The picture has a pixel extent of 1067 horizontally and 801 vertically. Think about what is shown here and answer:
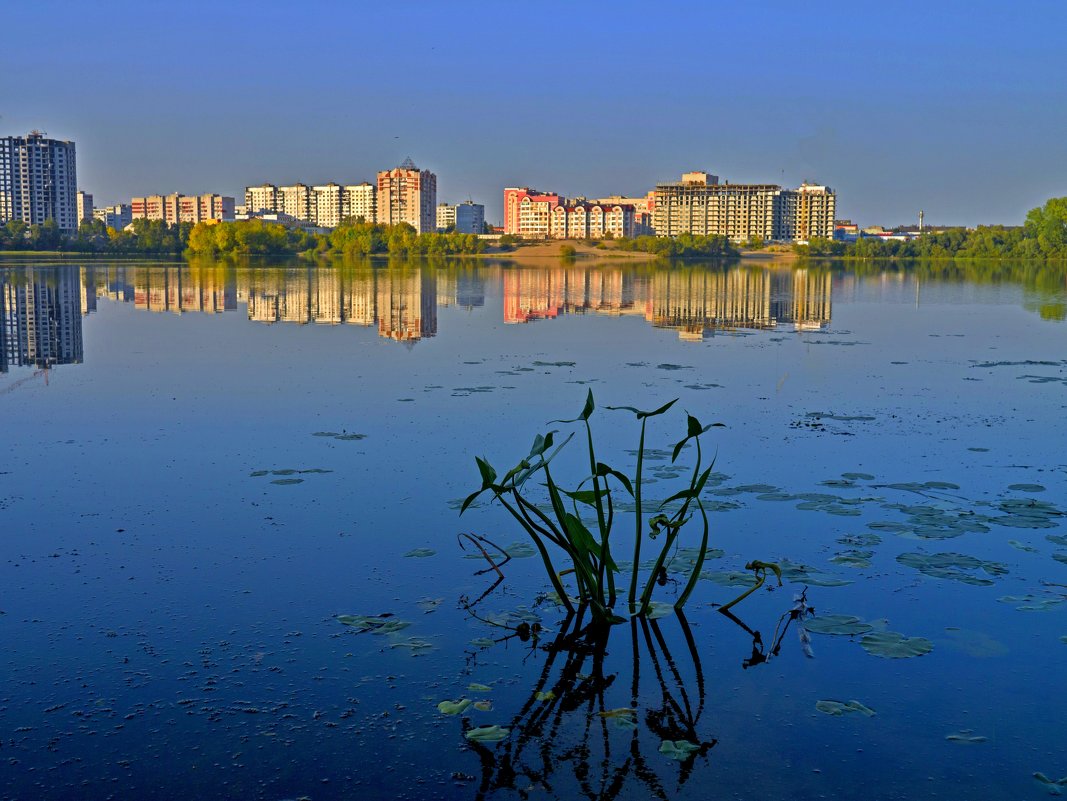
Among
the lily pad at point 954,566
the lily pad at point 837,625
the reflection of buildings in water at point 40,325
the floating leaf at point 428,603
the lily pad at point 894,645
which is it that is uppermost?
the reflection of buildings in water at point 40,325

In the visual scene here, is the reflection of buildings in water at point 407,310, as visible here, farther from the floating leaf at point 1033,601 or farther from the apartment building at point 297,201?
the apartment building at point 297,201

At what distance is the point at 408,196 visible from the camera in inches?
6196

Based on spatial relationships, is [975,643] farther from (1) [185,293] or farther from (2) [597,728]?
(1) [185,293]

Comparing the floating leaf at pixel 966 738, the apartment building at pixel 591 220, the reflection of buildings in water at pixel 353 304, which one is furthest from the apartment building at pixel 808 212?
the floating leaf at pixel 966 738

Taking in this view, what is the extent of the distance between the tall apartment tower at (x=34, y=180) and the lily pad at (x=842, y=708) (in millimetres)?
133178

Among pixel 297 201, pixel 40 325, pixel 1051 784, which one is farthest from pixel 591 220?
pixel 1051 784

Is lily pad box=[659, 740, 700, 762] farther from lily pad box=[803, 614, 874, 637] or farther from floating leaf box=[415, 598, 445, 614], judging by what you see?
floating leaf box=[415, 598, 445, 614]

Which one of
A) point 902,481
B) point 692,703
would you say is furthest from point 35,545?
point 902,481

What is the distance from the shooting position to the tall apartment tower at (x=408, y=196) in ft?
515

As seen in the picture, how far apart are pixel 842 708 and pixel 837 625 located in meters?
0.85

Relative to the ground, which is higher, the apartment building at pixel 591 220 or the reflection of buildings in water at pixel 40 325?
the apartment building at pixel 591 220

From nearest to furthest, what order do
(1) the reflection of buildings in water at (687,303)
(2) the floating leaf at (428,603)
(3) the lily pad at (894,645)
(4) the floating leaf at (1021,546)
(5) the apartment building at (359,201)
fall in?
(3) the lily pad at (894,645), (2) the floating leaf at (428,603), (4) the floating leaf at (1021,546), (1) the reflection of buildings in water at (687,303), (5) the apartment building at (359,201)

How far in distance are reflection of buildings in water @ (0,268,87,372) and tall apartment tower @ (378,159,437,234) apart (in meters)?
127

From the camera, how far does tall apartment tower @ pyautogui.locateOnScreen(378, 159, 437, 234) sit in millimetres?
156875
